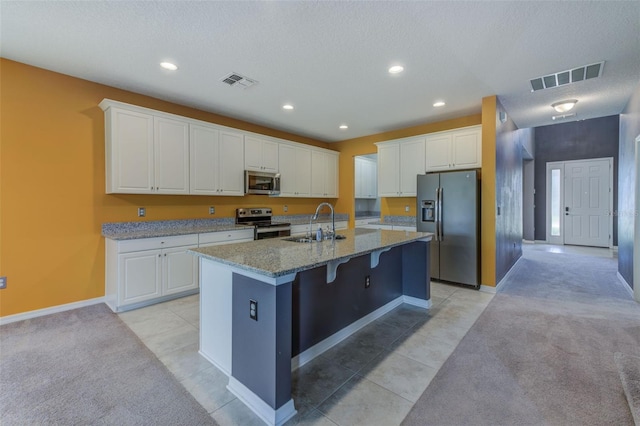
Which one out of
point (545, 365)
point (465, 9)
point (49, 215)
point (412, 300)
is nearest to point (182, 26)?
point (465, 9)

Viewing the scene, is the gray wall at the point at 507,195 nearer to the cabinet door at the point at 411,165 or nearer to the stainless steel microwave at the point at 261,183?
the cabinet door at the point at 411,165

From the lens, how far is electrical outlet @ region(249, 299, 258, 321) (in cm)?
176

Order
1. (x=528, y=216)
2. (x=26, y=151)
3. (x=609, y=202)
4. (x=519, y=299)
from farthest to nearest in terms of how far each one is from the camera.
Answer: (x=528, y=216) < (x=609, y=202) < (x=519, y=299) < (x=26, y=151)

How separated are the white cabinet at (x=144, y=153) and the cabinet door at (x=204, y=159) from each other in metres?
0.09

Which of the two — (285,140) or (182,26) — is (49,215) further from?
(285,140)

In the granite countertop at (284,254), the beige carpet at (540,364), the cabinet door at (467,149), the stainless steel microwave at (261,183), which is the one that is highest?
the cabinet door at (467,149)

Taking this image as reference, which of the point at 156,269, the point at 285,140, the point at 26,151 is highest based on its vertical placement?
the point at 285,140

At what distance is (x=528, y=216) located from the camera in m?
8.59

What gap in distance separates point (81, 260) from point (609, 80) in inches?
258

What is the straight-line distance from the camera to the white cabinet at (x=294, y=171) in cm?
540

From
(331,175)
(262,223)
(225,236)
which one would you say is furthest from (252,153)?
(331,175)

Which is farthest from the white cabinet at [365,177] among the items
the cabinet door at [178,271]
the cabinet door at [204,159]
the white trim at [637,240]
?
the white trim at [637,240]

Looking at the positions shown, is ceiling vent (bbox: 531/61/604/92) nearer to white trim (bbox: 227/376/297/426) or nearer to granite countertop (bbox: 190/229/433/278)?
granite countertop (bbox: 190/229/433/278)

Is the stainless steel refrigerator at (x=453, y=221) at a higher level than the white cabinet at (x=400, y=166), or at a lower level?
lower
